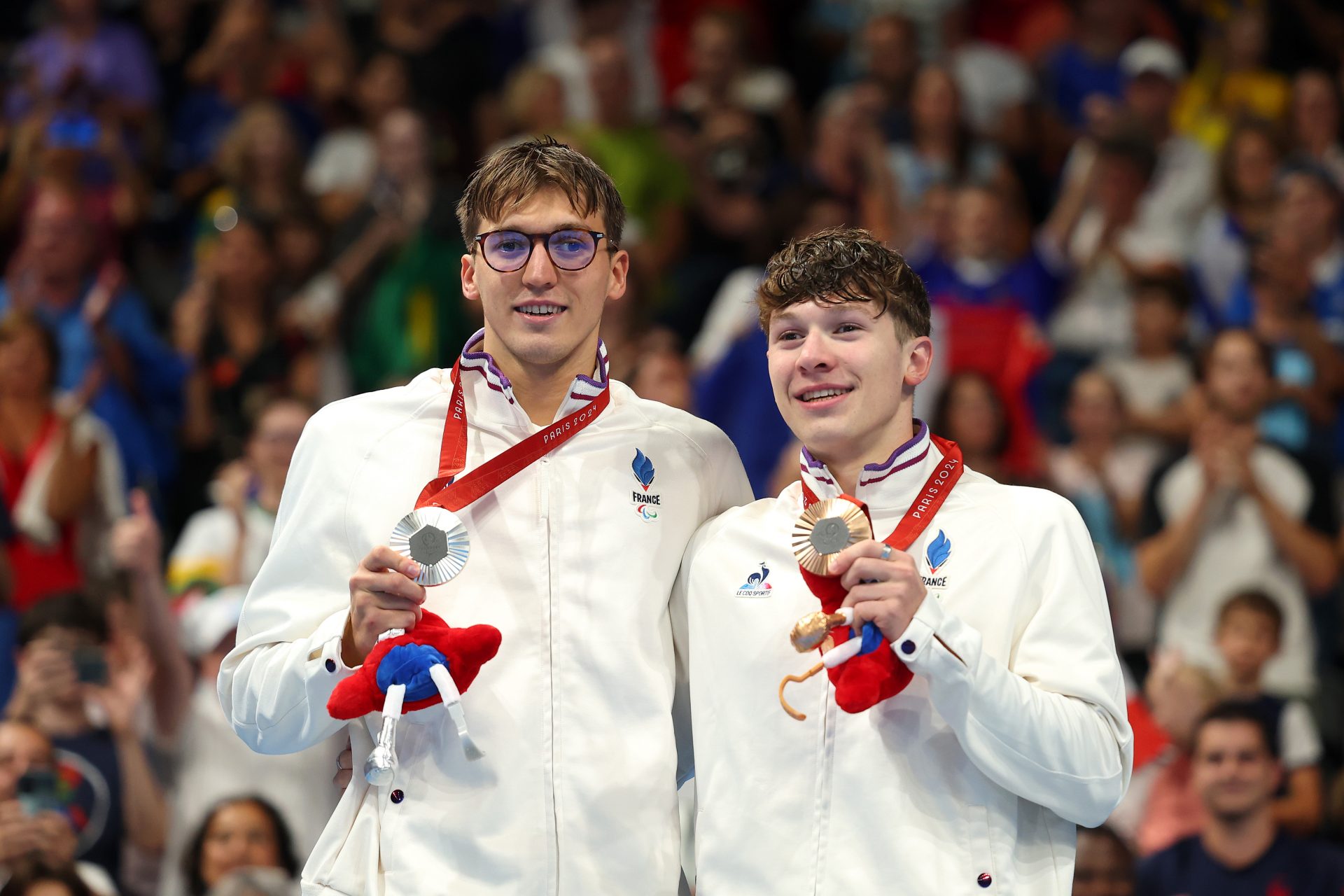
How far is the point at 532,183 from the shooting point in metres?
4.06

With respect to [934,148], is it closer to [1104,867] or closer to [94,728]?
[1104,867]

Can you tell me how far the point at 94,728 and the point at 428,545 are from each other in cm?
394

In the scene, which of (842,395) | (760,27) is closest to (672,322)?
(760,27)

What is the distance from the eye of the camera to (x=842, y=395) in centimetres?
390

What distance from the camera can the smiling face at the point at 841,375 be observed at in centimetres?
389

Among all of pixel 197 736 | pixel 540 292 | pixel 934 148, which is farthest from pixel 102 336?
pixel 540 292

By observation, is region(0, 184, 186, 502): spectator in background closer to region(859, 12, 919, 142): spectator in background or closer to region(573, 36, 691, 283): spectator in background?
region(573, 36, 691, 283): spectator in background

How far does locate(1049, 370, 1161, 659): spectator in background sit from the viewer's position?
305 inches

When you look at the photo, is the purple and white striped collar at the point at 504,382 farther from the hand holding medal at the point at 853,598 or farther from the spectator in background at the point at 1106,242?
the spectator in background at the point at 1106,242

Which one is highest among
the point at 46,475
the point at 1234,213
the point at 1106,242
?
the point at 1234,213

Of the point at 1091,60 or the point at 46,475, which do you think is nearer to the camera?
the point at 46,475

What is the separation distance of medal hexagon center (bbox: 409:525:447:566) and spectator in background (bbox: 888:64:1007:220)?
6396mm

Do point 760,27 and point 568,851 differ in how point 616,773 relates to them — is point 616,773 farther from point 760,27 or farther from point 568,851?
point 760,27

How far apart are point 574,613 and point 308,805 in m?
3.36
